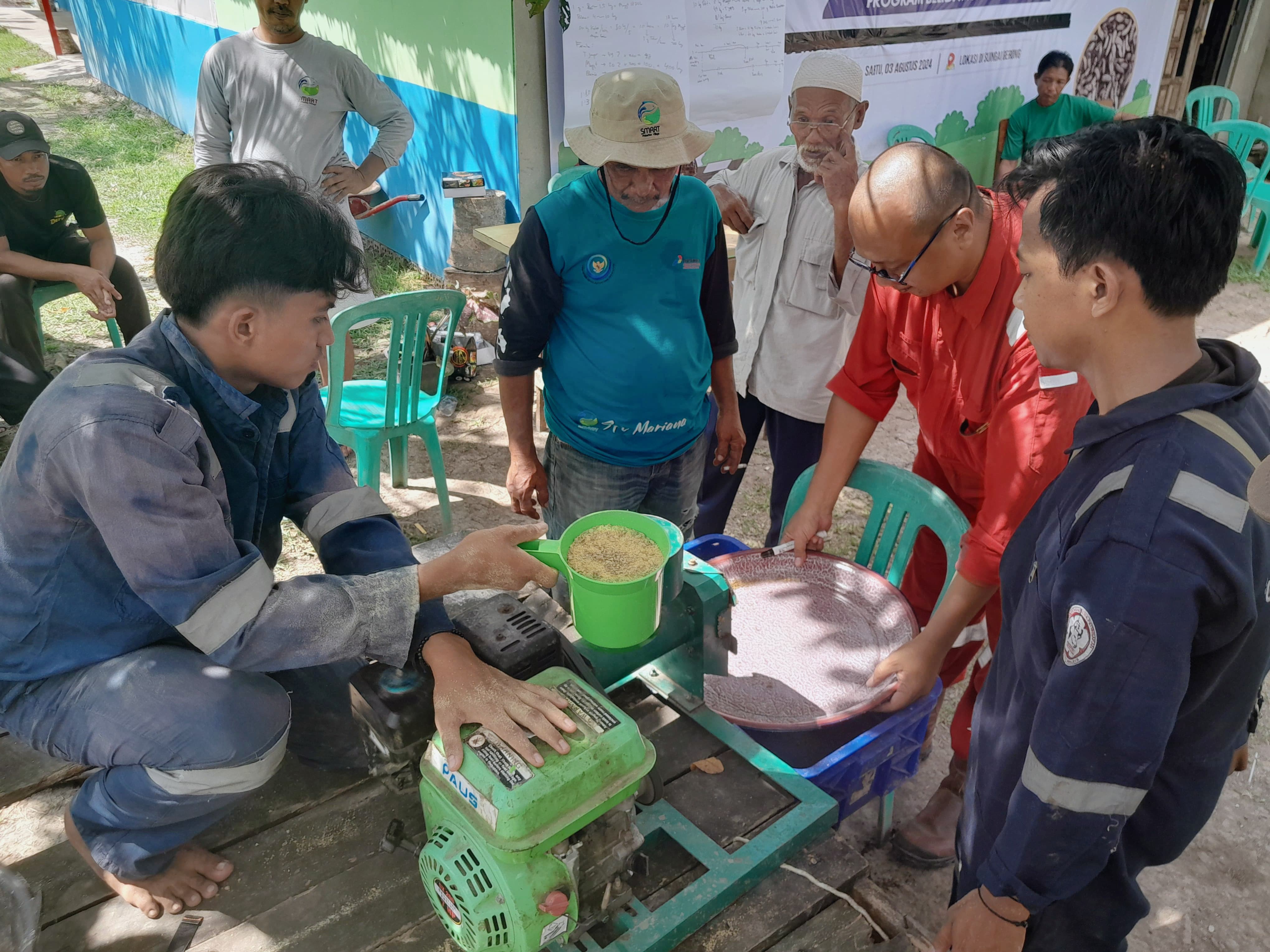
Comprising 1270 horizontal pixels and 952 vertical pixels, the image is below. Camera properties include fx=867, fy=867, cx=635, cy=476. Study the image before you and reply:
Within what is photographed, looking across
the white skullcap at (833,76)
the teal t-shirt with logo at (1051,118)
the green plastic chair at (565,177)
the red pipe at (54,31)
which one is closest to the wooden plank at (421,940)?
the white skullcap at (833,76)

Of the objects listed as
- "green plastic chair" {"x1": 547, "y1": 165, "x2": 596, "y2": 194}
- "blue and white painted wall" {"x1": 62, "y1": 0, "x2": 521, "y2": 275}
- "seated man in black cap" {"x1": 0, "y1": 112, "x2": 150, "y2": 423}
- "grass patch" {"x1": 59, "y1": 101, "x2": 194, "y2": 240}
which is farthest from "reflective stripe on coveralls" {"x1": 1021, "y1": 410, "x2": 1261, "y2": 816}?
"grass patch" {"x1": 59, "y1": 101, "x2": 194, "y2": 240}

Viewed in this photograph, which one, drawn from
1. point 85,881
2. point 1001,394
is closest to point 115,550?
point 85,881

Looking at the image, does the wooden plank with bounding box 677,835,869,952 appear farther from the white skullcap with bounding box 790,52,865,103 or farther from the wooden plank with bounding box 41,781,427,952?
the white skullcap with bounding box 790,52,865,103

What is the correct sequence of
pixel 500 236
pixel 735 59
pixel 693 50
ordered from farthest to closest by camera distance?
pixel 735 59 < pixel 693 50 < pixel 500 236

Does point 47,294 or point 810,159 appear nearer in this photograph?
point 810,159

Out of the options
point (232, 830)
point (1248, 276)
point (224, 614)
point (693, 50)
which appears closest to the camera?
point (224, 614)

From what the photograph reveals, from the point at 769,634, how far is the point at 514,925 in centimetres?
116

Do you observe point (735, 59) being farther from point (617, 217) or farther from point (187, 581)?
point (187, 581)

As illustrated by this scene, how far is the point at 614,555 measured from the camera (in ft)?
5.25

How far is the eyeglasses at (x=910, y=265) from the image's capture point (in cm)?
208

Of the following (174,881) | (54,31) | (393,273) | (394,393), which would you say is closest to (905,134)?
(393,273)

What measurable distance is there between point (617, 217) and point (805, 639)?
52.4 inches

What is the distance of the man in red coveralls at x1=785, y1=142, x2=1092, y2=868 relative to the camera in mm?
2012

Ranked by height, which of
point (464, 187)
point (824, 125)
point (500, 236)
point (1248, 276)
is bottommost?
point (1248, 276)
